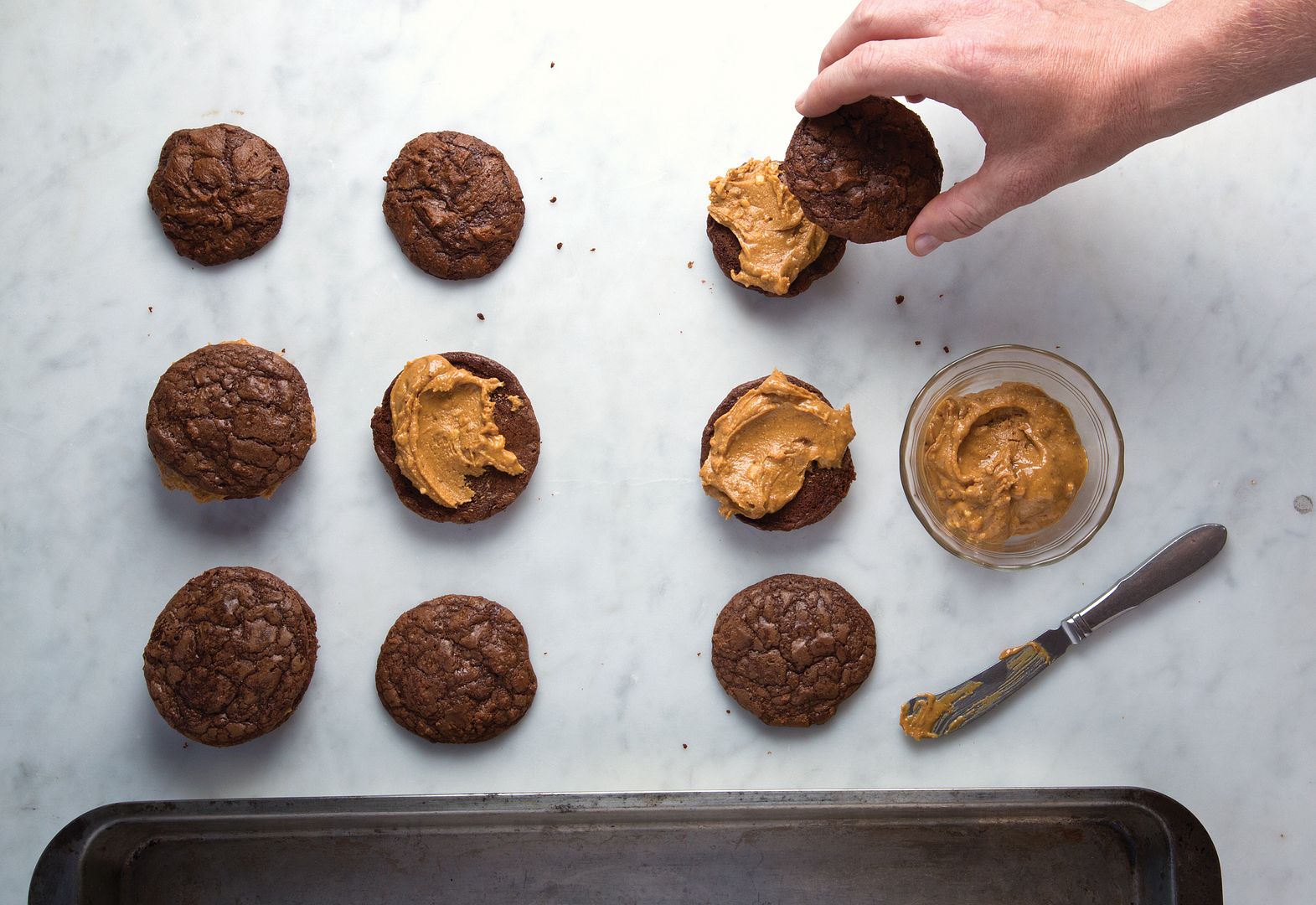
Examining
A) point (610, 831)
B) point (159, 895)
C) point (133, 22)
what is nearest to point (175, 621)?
point (159, 895)

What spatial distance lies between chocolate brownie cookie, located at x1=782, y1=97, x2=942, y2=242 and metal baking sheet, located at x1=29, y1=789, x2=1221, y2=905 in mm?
2115

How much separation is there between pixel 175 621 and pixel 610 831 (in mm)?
1765

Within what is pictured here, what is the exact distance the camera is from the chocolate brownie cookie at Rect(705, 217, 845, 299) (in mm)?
3459

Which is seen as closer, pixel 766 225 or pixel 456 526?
pixel 766 225

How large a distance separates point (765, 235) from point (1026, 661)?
1838 millimetres

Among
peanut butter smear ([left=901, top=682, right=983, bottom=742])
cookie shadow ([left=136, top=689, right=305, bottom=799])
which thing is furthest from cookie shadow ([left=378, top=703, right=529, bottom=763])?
peanut butter smear ([left=901, top=682, right=983, bottom=742])

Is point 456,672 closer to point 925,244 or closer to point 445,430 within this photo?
point 445,430

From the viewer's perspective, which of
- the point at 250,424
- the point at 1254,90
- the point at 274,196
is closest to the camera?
the point at 1254,90

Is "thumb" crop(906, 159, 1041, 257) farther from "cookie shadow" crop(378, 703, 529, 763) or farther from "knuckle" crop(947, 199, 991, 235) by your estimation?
"cookie shadow" crop(378, 703, 529, 763)

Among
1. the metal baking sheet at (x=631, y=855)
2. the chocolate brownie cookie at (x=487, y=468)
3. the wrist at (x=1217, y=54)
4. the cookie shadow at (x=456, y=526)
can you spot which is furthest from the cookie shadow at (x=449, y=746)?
the wrist at (x=1217, y=54)

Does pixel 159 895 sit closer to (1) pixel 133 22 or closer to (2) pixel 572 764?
(2) pixel 572 764

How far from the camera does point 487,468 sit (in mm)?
3443

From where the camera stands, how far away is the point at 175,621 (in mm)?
3395

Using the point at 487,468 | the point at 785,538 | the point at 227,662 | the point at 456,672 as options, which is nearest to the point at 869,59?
the point at 785,538
